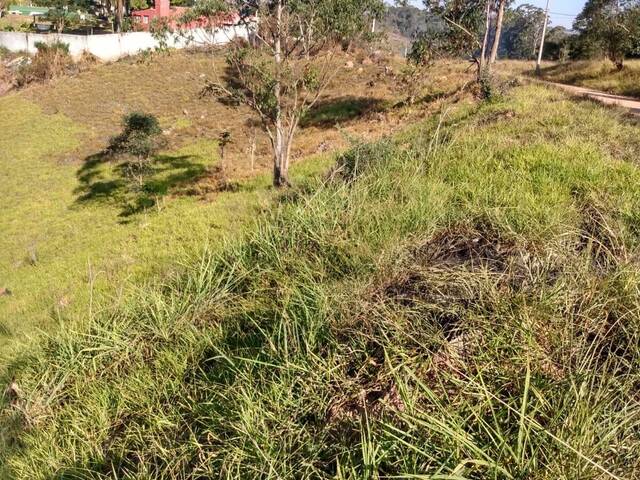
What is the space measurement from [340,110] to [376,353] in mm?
17561

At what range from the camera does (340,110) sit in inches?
732

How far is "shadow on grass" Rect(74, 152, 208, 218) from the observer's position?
548 inches

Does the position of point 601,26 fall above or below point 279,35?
above

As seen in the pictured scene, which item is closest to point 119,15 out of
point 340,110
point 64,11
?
point 64,11

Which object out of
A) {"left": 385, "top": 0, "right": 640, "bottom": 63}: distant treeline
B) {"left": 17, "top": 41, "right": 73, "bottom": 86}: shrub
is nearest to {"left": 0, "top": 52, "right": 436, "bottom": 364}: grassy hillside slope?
{"left": 17, "top": 41, "right": 73, "bottom": 86}: shrub

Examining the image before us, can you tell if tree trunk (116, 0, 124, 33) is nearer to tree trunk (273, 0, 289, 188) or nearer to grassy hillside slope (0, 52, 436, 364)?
grassy hillside slope (0, 52, 436, 364)

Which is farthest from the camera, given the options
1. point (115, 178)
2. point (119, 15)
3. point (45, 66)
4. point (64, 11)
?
point (64, 11)

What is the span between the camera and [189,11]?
1043cm

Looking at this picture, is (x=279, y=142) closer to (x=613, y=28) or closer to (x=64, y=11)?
(x=613, y=28)

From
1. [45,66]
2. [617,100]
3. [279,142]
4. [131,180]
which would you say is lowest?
[131,180]

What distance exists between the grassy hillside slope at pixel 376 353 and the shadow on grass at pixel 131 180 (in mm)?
10674

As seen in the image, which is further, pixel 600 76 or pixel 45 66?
pixel 45 66

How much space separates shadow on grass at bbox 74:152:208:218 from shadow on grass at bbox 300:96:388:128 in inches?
202

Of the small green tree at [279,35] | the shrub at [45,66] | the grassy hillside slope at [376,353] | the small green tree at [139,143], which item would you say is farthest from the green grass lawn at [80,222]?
the shrub at [45,66]
